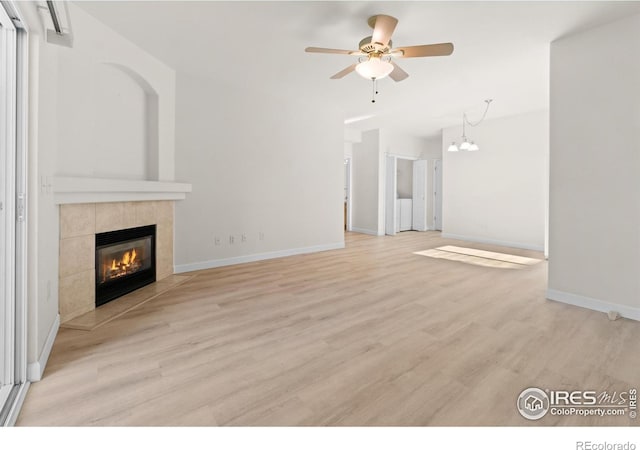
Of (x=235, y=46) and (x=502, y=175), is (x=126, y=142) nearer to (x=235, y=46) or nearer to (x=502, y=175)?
(x=235, y=46)

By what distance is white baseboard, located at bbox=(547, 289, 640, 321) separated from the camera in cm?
284

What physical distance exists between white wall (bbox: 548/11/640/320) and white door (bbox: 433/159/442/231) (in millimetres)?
6343

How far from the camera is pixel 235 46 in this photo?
11.7ft

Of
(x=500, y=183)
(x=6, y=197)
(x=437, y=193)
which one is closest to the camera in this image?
(x=6, y=197)

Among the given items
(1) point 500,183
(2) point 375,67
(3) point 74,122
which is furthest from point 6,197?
(1) point 500,183

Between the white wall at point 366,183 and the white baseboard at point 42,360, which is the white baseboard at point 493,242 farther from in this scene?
the white baseboard at point 42,360

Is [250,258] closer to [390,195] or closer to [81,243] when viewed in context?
[81,243]

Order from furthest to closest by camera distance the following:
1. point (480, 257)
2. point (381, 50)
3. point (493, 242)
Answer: point (493, 242)
point (480, 257)
point (381, 50)

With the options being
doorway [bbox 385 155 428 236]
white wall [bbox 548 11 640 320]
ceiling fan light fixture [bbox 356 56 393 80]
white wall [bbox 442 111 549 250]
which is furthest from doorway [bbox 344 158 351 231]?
ceiling fan light fixture [bbox 356 56 393 80]

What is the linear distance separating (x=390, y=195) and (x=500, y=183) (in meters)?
2.61

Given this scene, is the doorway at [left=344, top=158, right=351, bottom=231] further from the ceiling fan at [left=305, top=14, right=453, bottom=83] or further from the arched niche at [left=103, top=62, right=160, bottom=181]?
the ceiling fan at [left=305, top=14, right=453, bottom=83]

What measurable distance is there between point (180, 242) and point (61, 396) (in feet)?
9.13

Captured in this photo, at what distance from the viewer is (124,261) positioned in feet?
11.3

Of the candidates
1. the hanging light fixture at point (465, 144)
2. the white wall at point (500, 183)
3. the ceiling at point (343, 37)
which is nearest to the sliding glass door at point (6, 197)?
the ceiling at point (343, 37)
